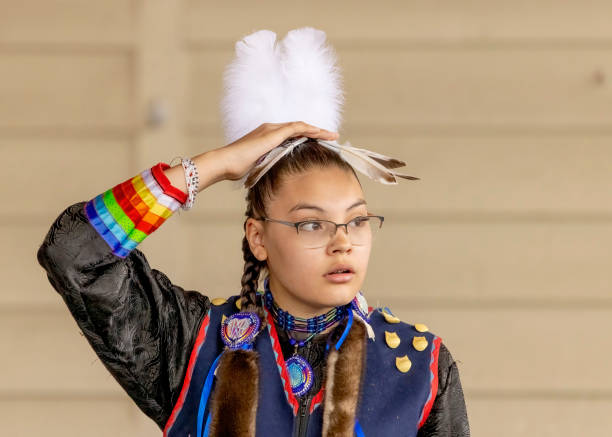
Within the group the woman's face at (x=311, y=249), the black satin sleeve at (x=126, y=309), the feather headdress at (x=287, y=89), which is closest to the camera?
the black satin sleeve at (x=126, y=309)

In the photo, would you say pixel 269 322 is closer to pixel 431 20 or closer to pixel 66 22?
pixel 431 20

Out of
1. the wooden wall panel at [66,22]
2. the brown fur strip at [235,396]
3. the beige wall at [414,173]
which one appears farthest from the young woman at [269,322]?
the wooden wall panel at [66,22]

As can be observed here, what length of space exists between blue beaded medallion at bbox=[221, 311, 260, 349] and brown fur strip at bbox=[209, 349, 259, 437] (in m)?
0.02

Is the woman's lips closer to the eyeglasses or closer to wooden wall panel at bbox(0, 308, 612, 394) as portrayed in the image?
the eyeglasses

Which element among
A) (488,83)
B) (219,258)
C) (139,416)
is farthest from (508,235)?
(139,416)

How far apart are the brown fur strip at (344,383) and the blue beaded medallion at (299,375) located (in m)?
0.04

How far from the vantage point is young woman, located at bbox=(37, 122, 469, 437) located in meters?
1.50

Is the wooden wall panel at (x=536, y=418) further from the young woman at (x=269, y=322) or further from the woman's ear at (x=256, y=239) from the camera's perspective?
the woman's ear at (x=256, y=239)

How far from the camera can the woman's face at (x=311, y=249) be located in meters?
1.57

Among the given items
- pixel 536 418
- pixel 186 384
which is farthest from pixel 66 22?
pixel 536 418

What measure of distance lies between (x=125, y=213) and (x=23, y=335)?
1.66m

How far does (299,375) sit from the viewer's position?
1.61 meters

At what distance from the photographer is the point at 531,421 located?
2.88 meters

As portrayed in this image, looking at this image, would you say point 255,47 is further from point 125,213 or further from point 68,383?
point 68,383
